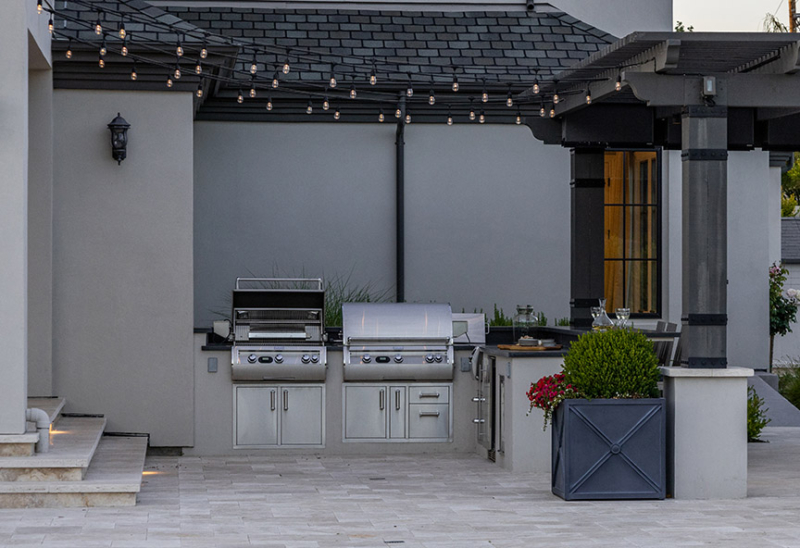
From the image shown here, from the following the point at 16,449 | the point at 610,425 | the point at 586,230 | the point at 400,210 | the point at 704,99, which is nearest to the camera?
the point at 16,449

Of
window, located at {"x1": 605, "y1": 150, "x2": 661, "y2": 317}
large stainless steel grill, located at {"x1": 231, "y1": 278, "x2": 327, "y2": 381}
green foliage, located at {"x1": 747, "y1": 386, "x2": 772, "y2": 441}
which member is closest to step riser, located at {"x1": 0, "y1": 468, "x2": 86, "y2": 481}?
large stainless steel grill, located at {"x1": 231, "y1": 278, "x2": 327, "y2": 381}

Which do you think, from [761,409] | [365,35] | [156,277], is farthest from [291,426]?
[761,409]

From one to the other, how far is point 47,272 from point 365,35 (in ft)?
14.1

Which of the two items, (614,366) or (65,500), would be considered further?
(614,366)

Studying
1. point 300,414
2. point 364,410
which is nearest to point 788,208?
point 364,410

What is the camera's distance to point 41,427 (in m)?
7.48

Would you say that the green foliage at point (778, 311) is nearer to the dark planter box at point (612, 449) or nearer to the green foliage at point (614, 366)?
the green foliage at point (614, 366)

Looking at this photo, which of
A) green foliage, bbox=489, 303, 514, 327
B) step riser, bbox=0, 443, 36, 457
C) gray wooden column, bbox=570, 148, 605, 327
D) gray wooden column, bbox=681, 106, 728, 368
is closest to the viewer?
step riser, bbox=0, 443, 36, 457

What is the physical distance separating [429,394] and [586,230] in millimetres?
2032

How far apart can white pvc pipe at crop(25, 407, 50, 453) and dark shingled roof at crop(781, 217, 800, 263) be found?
59.3 ft

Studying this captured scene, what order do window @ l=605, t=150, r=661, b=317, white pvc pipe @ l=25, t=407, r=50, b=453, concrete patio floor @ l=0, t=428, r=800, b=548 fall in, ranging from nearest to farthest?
concrete patio floor @ l=0, t=428, r=800, b=548, white pvc pipe @ l=25, t=407, r=50, b=453, window @ l=605, t=150, r=661, b=317

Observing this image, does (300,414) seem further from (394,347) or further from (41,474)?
(41,474)

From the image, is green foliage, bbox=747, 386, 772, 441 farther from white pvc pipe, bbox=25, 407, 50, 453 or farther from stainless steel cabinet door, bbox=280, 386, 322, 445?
white pvc pipe, bbox=25, 407, 50, 453

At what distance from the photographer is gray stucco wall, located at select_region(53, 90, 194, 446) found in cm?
943
